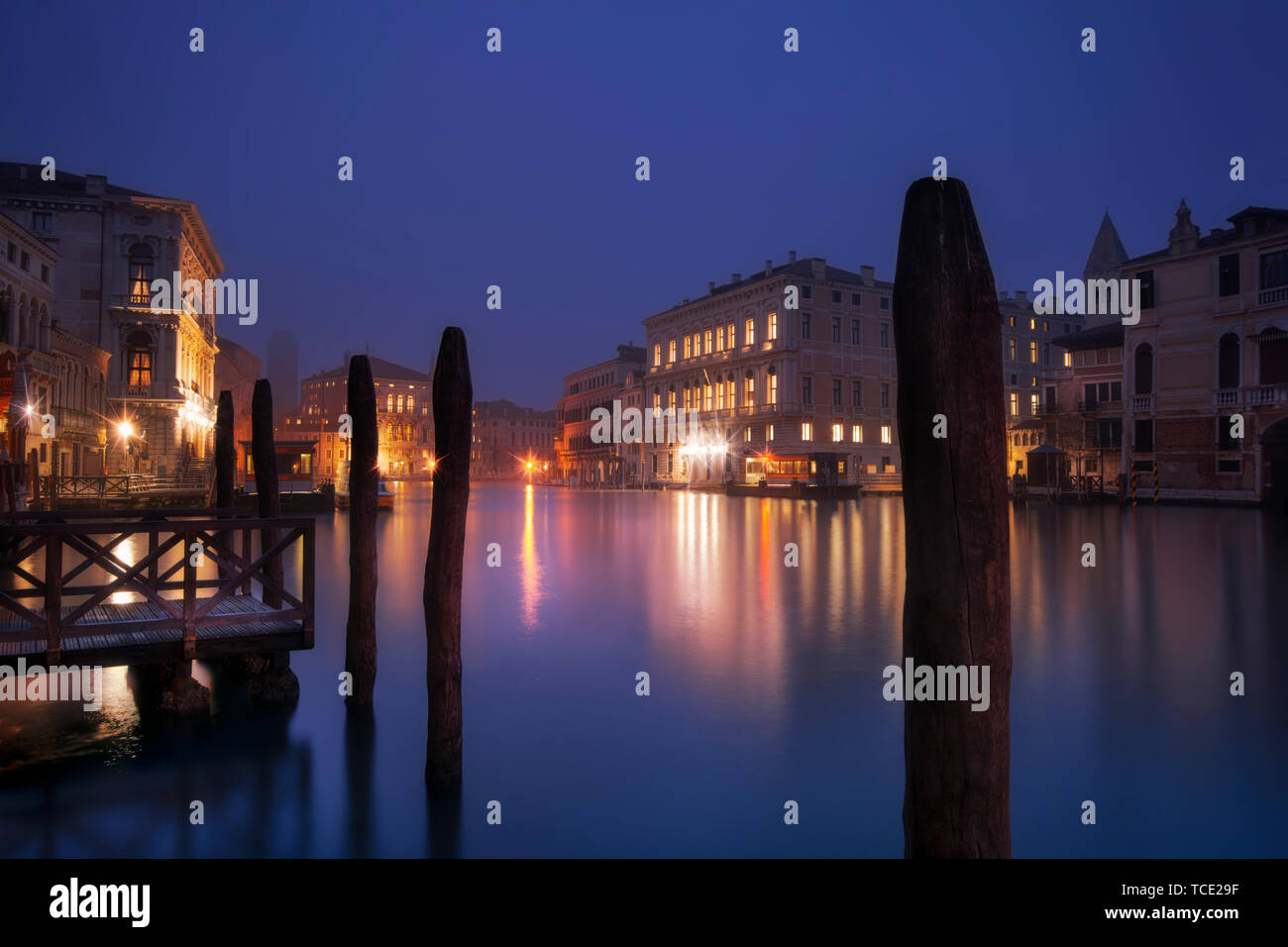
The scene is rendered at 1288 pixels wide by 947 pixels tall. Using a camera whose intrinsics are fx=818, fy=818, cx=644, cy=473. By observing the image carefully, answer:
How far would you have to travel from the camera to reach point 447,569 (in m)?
5.84

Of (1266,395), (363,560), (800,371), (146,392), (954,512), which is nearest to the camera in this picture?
(954,512)

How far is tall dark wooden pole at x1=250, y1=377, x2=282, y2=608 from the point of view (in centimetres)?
859

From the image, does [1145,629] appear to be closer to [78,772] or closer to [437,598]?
[437,598]

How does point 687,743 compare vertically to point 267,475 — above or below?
below

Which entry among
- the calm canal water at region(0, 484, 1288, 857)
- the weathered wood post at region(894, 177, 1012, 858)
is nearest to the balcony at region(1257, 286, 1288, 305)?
the calm canal water at region(0, 484, 1288, 857)

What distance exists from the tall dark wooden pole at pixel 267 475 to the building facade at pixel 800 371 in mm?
45981

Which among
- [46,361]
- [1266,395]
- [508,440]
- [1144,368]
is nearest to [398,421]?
[508,440]

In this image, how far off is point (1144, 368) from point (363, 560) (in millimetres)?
44042

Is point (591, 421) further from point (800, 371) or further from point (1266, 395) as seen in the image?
point (1266, 395)

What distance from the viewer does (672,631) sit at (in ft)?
36.1

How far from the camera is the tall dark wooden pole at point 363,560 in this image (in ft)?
25.3
